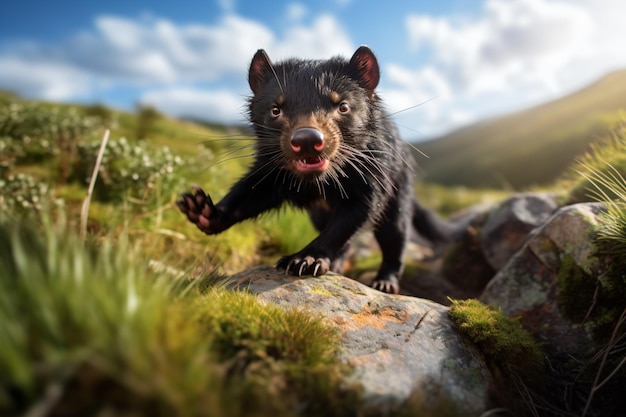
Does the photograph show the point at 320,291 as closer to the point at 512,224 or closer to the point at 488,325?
the point at 488,325

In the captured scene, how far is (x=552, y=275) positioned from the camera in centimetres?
477

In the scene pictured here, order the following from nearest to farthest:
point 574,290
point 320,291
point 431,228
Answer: point 320,291
point 574,290
point 431,228

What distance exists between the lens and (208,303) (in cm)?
283

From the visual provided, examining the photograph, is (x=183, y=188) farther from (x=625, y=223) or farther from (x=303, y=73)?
(x=625, y=223)

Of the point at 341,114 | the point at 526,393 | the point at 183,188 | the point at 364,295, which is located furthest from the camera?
the point at 183,188

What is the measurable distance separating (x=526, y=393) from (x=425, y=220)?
14.8ft

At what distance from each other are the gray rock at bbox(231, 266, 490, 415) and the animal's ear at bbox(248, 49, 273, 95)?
207 centimetres

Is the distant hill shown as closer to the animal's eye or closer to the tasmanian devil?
the tasmanian devil

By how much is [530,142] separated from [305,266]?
9532cm

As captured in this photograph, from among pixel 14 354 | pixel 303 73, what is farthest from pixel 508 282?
pixel 14 354

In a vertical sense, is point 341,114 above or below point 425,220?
above

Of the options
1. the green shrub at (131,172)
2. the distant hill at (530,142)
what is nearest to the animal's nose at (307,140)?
the green shrub at (131,172)

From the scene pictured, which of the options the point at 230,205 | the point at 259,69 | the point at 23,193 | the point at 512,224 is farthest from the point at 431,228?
the point at 23,193

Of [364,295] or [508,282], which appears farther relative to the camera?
[508,282]
